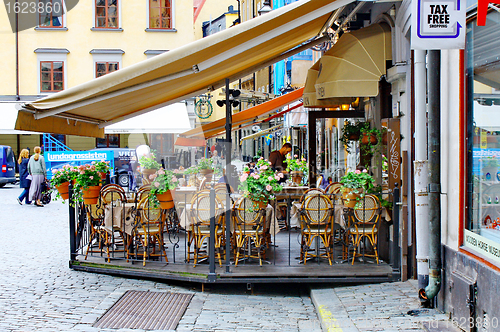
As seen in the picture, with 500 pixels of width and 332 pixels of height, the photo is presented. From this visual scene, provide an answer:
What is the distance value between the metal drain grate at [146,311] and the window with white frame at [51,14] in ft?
83.4

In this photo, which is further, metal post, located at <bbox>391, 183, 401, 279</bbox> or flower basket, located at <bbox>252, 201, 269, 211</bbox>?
flower basket, located at <bbox>252, 201, 269, 211</bbox>

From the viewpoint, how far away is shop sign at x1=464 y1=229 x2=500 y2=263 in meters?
4.41

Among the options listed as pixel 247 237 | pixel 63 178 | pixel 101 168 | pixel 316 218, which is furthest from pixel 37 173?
pixel 316 218

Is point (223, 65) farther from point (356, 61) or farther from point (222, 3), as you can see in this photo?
point (222, 3)

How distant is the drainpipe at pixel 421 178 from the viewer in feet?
17.9

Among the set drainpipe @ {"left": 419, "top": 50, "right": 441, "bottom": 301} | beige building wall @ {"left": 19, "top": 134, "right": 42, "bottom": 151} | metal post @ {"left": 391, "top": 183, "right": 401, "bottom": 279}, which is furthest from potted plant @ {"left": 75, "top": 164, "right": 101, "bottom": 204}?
beige building wall @ {"left": 19, "top": 134, "right": 42, "bottom": 151}

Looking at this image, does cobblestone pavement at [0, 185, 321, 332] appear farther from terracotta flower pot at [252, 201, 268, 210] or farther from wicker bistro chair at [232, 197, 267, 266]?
terracotta flower pot at [252, 201, 268, 210]

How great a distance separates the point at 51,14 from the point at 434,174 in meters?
27.9

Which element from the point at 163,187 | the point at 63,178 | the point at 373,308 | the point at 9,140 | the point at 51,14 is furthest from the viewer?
the point at 9,140

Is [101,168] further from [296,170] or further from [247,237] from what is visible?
[296,170]

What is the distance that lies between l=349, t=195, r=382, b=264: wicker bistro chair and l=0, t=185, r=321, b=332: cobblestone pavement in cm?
118

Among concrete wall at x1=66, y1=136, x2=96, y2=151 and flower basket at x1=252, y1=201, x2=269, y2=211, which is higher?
concrete wall at x1=66, y1=136, x2=96, y2=151

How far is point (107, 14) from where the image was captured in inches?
1132

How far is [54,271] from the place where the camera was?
24.9ft
